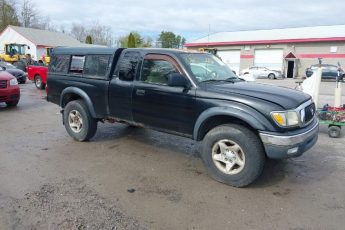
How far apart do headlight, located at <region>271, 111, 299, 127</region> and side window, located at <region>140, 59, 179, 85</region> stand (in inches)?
67.4

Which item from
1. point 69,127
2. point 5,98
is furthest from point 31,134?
point 5,98

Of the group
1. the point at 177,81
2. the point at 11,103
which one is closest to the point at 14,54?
the point at 11,103

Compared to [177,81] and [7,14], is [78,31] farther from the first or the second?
[177,81]

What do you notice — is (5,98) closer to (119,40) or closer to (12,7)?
(12,7)

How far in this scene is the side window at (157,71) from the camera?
5.24 metres

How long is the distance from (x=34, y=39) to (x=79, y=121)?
172 feet

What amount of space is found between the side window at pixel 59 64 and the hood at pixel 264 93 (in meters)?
3.41

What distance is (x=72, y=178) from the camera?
479cm

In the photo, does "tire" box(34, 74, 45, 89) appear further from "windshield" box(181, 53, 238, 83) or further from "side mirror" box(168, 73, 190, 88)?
"side mirror" box(168, 73, 190, 88)

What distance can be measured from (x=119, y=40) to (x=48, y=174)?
9665 centimetres

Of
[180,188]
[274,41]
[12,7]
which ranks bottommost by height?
[180,188]

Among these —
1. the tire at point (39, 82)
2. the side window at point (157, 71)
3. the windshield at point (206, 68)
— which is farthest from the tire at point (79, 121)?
the tire at point (39, 82)

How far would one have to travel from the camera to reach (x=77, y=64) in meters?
6.60

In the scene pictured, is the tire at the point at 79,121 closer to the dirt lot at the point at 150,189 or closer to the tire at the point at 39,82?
the dirt lot at the point at 150,189
